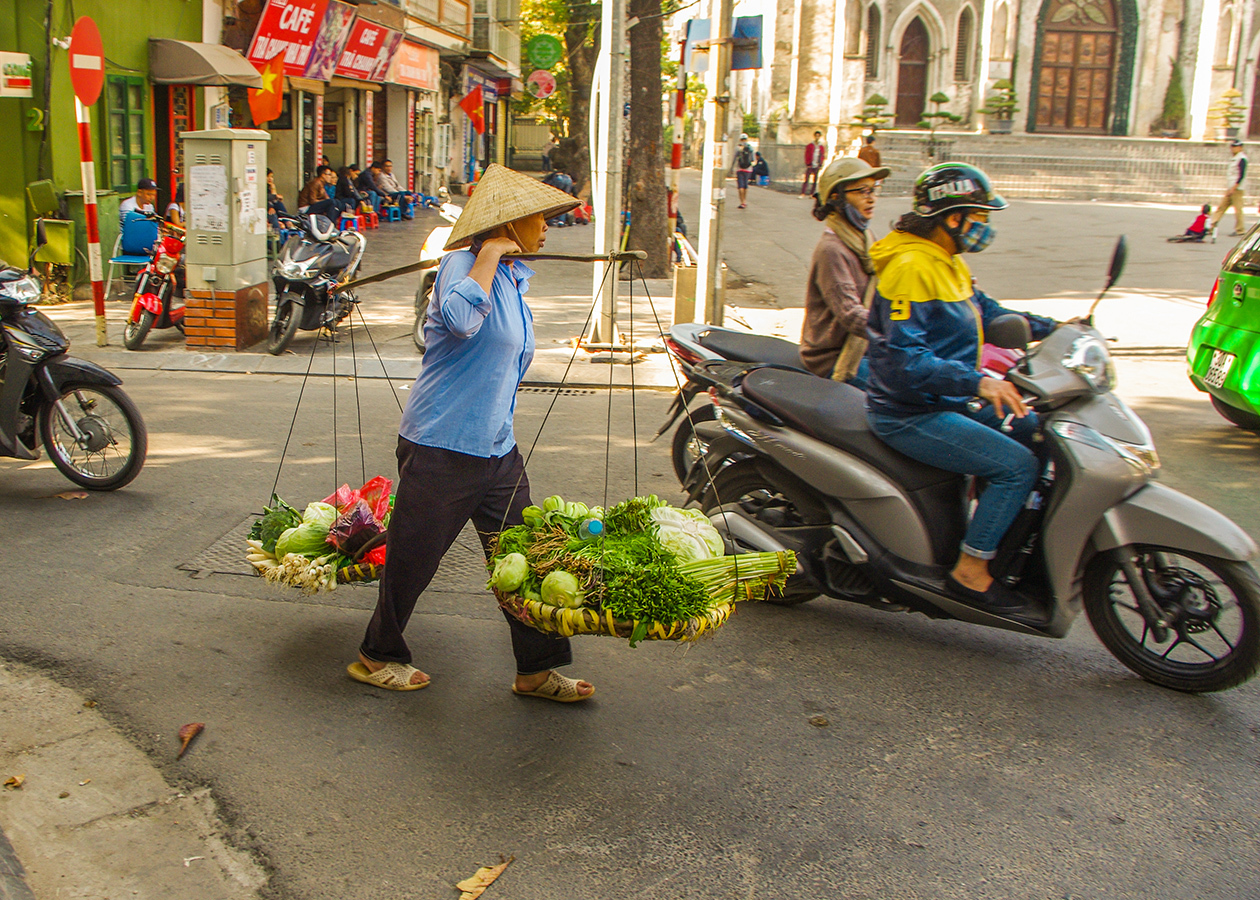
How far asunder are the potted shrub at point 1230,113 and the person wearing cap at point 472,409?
127ft

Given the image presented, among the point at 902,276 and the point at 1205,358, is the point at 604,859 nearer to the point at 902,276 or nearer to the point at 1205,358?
the point at 902,276

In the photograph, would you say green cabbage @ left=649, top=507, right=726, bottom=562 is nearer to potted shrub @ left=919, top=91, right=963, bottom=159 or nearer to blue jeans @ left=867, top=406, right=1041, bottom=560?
blue jeans @ left=867, top=406, right=1041, bottom=560

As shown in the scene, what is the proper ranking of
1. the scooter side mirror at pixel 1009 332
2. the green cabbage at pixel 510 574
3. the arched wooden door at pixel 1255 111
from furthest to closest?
the arched wooden door at pixel 1255 111 < the scooter side mirror at pixel 1009 332 < the green cabbage at pixel 510 574

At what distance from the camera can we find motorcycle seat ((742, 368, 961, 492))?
13.5 ft

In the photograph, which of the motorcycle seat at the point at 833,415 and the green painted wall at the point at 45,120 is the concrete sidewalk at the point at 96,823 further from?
the green painted wall at the point at 45,120

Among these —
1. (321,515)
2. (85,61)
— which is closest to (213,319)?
(85,61)

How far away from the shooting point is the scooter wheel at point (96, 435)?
228 inches

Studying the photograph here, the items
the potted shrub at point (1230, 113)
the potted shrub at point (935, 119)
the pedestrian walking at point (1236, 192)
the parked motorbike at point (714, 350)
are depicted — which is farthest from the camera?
the potted shrub at point (1230, 113)

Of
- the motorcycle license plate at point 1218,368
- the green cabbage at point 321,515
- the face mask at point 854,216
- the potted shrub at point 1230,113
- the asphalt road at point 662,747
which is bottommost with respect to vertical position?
the asphalt road at point 662,747

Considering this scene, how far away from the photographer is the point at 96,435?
581 centimetres

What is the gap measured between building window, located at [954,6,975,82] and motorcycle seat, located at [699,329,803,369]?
125 feet

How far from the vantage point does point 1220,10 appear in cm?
3631

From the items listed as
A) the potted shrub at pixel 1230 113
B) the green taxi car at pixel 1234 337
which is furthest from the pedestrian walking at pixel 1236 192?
the potted shrub at pixel 1230 113

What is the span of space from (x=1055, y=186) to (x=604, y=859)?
33.9 metres
